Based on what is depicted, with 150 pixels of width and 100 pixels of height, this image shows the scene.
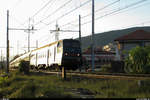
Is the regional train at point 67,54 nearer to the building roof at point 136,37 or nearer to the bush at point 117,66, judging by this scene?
the bush at point 117,66

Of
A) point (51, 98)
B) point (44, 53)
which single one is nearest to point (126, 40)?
point (44, 53)

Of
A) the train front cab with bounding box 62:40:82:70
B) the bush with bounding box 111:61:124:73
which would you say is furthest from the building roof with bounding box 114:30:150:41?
the train front cab with bounding box 62:40:82:70

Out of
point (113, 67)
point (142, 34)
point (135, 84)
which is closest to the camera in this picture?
point (135, 84)

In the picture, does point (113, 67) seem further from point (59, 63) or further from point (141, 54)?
point (59, 63)

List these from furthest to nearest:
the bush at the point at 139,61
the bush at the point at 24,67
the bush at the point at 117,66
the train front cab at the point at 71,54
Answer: the bush at the point at 117,66 < the bush at the point at 24,67 < the bush at the point at 139,61 < the train front cab at the point at 71,54

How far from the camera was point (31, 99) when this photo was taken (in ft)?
28.9

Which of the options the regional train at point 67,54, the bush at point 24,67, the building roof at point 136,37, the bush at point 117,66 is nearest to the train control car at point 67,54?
the regional train at point 67,54

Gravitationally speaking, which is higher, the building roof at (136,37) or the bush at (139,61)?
the building roof at (136,37)

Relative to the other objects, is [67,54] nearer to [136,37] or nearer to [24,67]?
[24,67]

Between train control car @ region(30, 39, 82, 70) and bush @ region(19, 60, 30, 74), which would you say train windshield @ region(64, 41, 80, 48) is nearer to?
train control car @ region(30, 39, 82, 70)

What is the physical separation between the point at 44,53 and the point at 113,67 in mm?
10596

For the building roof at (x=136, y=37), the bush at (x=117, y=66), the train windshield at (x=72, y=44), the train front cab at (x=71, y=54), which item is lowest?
the bush at (x=117, y=66)

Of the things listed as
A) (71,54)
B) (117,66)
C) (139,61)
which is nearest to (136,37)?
(117,66)

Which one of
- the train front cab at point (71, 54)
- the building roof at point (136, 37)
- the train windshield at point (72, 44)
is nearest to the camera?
the train front cab at point (71, 54)
